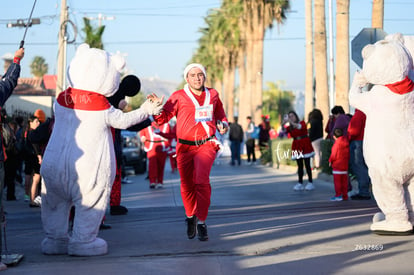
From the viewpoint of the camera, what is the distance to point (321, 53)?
26.1 metres

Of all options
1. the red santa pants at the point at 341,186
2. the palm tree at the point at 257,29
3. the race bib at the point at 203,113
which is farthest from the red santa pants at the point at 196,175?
the palm tree at the point at 257,29

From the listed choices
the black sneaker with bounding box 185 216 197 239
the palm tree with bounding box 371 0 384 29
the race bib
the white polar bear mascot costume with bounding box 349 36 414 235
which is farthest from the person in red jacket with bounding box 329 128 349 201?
the palm tree with bounding box 371 0 384 29

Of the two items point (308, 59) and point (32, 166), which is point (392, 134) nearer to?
point (32, 166)

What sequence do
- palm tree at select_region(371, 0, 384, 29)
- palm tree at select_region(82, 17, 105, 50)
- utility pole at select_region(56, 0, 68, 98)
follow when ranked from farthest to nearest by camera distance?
palm tree at select_region(82, 17, 105, 50)
utility pole at select_region(56, 0, 68, 98)
palm tree at select_region(371, 0, 384, 29)

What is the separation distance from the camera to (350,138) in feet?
45.3

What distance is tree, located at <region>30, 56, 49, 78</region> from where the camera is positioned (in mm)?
136500

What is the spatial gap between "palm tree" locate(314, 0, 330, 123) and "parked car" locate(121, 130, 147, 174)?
21.1ft

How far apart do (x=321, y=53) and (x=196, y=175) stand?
18427 millimetres

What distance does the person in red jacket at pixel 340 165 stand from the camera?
13.7m

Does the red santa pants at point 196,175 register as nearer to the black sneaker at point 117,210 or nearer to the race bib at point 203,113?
the race bib at point 203,113

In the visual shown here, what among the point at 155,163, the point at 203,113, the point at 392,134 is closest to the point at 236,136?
the point at 155,163

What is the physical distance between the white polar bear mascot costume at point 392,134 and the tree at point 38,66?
5188 inches

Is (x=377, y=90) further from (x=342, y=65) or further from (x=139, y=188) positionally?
(x=342, y=65)

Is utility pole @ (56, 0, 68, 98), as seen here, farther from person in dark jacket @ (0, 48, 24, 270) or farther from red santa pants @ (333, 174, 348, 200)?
person in dark jacket @ (0, 48, 24, 270)
